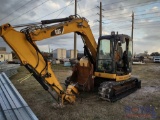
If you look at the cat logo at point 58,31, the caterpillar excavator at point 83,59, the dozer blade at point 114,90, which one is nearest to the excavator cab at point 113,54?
the caterpillar excavator at point 83,59

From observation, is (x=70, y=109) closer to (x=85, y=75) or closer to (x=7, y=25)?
(x=85, y=75)

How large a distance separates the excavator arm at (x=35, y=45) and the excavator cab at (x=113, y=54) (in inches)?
63.2

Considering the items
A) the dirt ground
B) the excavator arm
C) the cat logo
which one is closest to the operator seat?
the dirt ground

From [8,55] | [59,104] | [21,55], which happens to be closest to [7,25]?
[21,55]

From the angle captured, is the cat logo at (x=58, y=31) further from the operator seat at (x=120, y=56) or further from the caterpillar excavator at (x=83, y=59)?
the operator seat at (x=120, y=56)

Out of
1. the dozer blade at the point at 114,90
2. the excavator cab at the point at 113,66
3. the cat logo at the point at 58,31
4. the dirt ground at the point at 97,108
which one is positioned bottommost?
the dirt ground at the point at 97,108

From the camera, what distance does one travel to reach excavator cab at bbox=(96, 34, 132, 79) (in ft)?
25.8

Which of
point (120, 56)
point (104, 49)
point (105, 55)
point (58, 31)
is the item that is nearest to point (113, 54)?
point (105, 55)

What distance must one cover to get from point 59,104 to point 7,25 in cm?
315

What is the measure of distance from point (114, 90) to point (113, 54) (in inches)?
58.5

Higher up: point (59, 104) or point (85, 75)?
point (85, 75)

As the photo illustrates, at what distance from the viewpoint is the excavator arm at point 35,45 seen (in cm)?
561

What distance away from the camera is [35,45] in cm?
612

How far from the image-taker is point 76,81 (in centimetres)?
862
